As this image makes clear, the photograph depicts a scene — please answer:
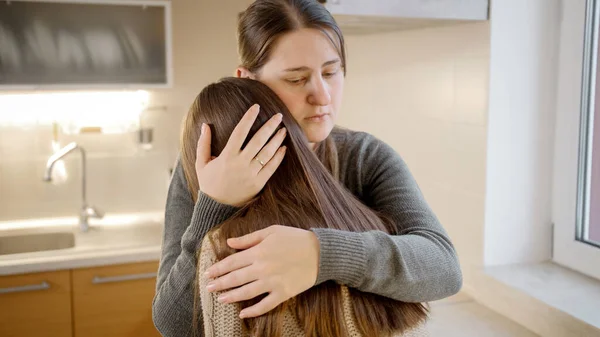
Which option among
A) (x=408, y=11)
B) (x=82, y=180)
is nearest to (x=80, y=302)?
(x=82, y=180)

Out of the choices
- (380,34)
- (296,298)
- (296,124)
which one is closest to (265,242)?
(296,298)

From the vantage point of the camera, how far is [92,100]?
2715 millimetres

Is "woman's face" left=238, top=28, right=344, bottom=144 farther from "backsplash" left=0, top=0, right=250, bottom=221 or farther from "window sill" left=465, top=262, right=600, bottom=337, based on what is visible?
"backsplash" left=0, top=0, right=250, bottom=221

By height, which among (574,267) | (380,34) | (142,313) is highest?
(380,34)

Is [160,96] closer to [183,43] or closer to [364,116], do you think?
[183,43]

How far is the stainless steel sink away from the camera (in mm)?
2553

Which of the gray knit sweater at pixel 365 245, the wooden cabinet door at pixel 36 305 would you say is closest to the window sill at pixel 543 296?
the gray knit sweater at pixel 365 245

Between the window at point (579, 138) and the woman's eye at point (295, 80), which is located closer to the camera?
the woman's eye at point (295, 80)

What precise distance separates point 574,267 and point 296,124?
3.65 feet

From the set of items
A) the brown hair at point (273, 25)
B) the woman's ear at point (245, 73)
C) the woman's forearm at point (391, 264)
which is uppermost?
the brown hair at point (273, 25)

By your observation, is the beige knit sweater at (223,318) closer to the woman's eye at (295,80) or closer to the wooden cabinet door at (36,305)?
the woman's eye at (295,80)

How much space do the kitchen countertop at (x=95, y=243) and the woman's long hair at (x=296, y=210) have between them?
4.52 feet

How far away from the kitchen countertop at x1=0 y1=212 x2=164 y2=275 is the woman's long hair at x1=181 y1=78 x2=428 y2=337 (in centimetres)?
138

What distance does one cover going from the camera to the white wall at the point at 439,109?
181cm
